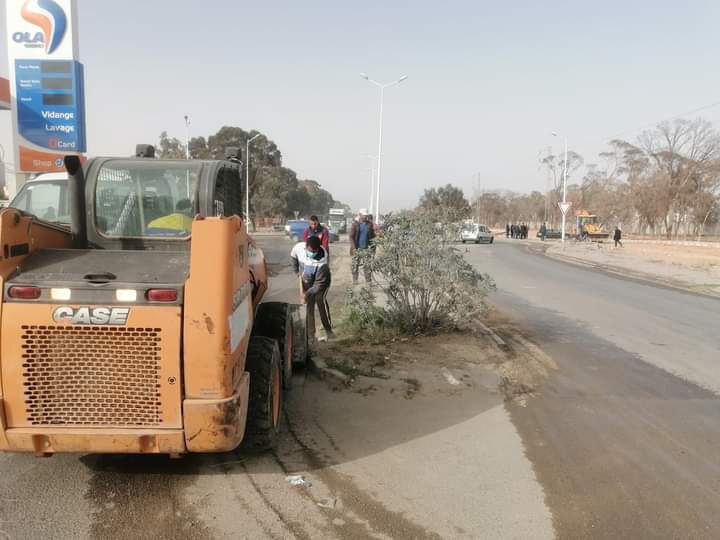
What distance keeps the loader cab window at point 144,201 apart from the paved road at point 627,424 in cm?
333

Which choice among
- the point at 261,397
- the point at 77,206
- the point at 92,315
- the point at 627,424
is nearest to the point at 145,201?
the point at 77,206

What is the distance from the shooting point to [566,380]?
6.79 meters

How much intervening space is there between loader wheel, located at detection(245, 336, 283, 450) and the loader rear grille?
2.70ft

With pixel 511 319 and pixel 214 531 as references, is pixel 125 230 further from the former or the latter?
pixel 511 319

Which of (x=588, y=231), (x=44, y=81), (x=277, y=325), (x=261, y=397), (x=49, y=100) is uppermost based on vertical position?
(x=44, y=81)

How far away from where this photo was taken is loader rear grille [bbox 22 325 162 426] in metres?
3.37

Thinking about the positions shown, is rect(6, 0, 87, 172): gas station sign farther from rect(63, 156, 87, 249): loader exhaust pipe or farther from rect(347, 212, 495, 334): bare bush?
rect(63, 156, 87, 249): loader exhaust pipe

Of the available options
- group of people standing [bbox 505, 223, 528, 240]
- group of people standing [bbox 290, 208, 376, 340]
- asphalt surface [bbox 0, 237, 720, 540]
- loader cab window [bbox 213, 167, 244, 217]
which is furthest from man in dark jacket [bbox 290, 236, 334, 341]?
group of people standing [bbox 505, 223, 528, 240]

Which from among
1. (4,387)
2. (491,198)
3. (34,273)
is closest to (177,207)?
(34,273)

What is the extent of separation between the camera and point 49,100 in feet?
41.1

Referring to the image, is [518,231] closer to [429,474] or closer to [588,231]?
[588,231]

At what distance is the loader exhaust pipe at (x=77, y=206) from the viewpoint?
4.22 metres

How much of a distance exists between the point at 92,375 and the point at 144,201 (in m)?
1.59

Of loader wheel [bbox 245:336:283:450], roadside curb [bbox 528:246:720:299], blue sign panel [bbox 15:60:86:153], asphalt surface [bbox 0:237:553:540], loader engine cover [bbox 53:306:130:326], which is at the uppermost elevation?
blue sign panel [bbox 15:60:86:153]
